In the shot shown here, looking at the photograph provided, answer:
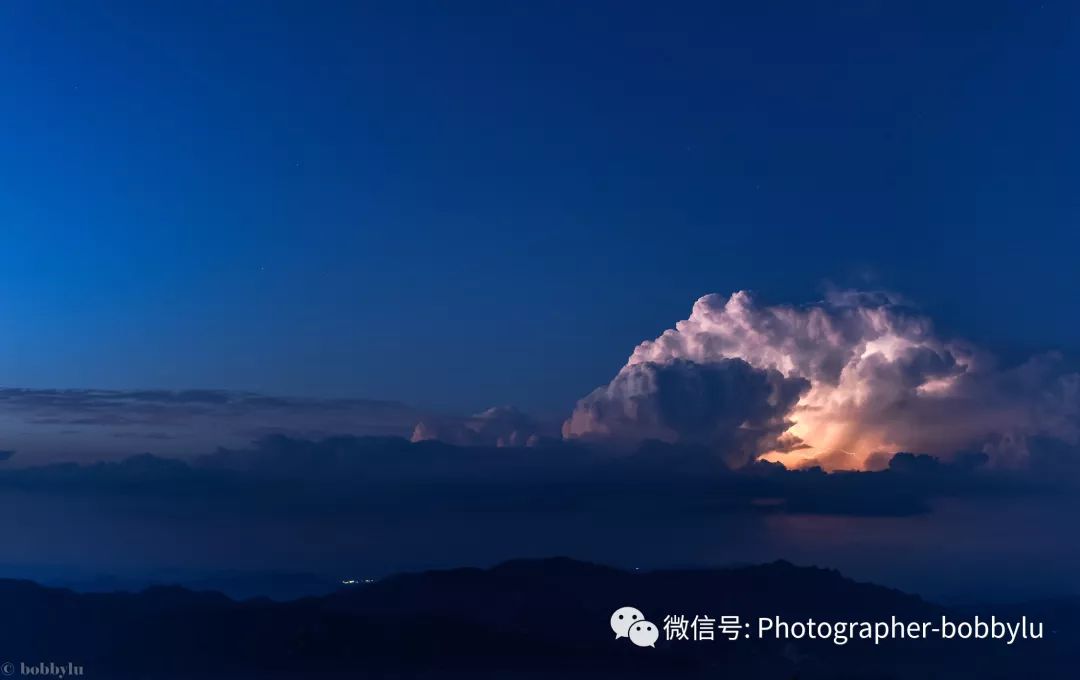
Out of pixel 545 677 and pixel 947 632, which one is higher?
pixel 947 632

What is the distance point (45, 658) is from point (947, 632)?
178m

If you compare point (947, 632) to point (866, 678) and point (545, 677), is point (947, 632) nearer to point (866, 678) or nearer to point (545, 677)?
point (866, 678)

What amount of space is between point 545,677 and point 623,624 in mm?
89679

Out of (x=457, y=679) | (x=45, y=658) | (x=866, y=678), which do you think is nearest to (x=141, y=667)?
(x=45, y=658)

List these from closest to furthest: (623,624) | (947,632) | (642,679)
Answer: (623,624) < (947,632) < (642,679)

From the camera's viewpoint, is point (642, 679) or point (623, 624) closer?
point (623, 624)

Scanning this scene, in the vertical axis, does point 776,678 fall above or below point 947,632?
below

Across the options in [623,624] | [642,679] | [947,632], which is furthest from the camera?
[642,679]

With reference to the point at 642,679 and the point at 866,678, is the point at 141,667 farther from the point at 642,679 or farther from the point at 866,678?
the point at 866,678

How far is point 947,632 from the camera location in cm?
18162

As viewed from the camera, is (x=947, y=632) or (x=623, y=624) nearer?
(x=623, y=624)

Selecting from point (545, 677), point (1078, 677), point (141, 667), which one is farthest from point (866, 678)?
point (141, 667)

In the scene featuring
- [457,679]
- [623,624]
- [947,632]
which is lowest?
[457,679]

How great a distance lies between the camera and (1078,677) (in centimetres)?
18925
